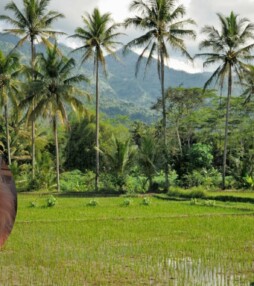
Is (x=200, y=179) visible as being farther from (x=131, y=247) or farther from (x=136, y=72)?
(x=131, y=247)

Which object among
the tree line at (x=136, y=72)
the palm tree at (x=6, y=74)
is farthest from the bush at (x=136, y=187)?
the palm tree at (x=6, y=74)

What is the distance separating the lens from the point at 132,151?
77.1 ft

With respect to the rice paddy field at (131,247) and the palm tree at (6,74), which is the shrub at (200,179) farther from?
the palm tree at (6,74)

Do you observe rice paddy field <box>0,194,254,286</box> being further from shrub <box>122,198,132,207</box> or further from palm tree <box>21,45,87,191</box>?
palm tree <box>21,45,87,191</box>

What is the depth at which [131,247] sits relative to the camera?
984 centimetres

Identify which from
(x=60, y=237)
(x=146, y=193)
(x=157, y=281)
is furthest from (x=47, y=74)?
(x=157, y=281)

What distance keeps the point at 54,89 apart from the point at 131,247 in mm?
15804

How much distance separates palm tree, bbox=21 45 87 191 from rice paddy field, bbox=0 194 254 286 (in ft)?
28.9

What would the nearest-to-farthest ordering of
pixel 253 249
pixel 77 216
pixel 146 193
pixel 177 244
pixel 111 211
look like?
pixel 253 249, pixel 177 244, pixel 77 216, pixel 111 211, pixel 146 193

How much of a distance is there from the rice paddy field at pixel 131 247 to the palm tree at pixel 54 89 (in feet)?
28.9

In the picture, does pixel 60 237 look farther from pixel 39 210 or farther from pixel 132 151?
pixel 132 151

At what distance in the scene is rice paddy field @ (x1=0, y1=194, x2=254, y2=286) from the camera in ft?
24.5

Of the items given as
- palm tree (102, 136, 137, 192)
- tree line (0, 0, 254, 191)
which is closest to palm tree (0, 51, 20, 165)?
tree line (0, 0, 254, 191)

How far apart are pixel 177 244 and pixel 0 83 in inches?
727
